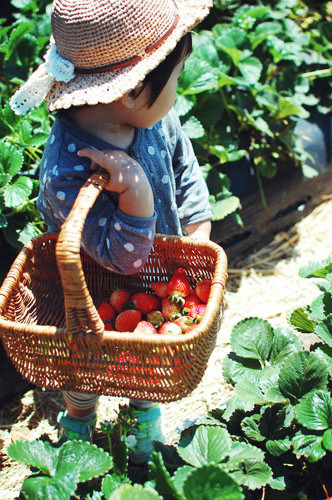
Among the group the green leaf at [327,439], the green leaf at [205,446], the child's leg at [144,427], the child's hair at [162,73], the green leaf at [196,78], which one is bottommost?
the child's leg at [144,427]

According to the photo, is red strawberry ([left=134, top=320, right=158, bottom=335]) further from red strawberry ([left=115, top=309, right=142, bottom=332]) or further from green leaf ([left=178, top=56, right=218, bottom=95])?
green leaf ([left=178, top=56, right=218, bottom=95])

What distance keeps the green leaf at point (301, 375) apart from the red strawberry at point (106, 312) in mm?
405

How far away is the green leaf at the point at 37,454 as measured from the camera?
106 centimetres

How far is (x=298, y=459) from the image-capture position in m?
1.22

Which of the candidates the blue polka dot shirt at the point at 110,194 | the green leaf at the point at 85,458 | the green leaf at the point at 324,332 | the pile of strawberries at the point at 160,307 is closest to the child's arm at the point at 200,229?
the blue polka dot shirt at the point at 110,194

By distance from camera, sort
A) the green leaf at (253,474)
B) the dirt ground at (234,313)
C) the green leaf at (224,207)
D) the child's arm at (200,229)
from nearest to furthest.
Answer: the green leaf at (253,474) → the child's arm at (200,229) → the dirt ground at (234,313) → the green leaf at (224,207)

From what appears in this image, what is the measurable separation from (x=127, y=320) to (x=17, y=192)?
0.60m

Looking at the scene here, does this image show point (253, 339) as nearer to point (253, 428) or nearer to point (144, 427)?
point (253, 428)

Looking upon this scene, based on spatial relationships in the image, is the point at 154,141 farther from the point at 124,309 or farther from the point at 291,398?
the point at 291,398

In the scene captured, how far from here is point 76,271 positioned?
0.94 meters

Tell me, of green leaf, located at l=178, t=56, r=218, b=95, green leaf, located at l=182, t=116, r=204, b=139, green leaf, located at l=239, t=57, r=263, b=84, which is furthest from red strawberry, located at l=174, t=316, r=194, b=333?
green leaf, located at l=239, t=57, r=263, b=84

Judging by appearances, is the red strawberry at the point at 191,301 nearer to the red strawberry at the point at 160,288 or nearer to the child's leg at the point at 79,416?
the red strawberry at the point at 160,288

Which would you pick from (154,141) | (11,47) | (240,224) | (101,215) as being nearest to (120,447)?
(101,215)

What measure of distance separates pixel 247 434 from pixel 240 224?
110 centimetres
